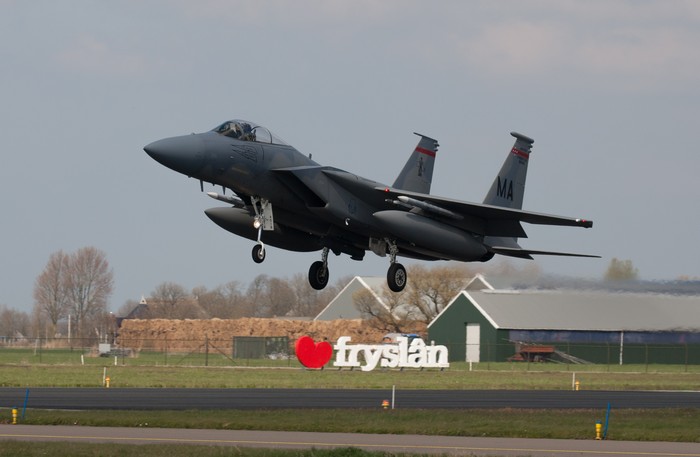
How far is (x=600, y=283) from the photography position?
37.1 metres

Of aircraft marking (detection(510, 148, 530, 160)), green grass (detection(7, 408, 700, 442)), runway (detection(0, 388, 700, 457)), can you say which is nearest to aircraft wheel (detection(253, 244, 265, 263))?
runway (detection(0, 388, 700, 457))

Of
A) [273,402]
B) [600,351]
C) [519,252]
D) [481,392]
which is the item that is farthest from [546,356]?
[519,252]

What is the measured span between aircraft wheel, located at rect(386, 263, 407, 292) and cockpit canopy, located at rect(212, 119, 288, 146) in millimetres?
4104

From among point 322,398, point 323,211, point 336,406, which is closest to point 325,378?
point 322,398

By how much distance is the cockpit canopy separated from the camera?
877 inches

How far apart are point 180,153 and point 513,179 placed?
11.8 m

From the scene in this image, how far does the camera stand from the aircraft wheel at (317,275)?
2466cm

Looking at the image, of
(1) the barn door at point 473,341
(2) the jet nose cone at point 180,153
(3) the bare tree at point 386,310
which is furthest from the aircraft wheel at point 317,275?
(3) the bare tree at point 386,310

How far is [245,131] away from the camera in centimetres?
2250

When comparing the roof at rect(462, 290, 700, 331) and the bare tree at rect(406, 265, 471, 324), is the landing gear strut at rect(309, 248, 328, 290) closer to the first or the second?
the roof at rect(462, 290, 700, 331)

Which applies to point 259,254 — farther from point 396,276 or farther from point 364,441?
point 364,441

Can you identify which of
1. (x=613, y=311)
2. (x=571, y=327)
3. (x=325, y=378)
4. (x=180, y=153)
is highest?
(x=180, y=153)

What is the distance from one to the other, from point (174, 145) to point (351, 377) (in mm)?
27543

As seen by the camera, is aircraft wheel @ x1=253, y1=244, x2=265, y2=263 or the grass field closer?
aircraft wheel @ x1=253, y1=244, x2=265, y2=263
